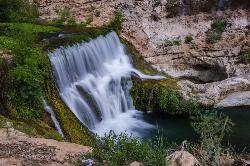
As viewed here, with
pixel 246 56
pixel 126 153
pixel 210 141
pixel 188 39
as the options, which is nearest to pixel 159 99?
pixel 188 39

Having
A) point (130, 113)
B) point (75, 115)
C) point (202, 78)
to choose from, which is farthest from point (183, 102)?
point (75, 115)

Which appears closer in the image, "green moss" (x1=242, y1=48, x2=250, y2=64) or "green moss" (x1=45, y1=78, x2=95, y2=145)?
"green moss" (x1=45, y1=78, x2=95, y2=145)

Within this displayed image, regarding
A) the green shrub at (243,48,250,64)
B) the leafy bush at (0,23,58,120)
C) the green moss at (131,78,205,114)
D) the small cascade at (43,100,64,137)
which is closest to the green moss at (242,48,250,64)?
the green shrub at (243,48,250,64)

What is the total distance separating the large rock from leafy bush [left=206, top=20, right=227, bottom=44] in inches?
499

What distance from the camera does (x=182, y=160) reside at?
21.7ft

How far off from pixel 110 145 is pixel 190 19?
13.0 meters

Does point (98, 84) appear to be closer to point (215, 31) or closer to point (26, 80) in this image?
point (26, 80)

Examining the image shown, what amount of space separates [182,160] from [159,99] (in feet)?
30.4

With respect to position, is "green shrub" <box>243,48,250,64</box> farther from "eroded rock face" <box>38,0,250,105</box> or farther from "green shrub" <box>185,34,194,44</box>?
"green shrub" <box>185,34,194,44</box>

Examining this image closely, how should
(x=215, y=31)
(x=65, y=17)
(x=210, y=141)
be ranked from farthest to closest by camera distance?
(x=65, y=17), (x=215, y=31), (x=210, y=141)

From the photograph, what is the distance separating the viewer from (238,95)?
1655cm

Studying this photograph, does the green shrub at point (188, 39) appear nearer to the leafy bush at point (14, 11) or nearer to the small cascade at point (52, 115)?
the leafy bush at point (14, 11)

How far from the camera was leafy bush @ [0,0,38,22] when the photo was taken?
17859 mm

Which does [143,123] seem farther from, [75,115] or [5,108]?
[5,108]
